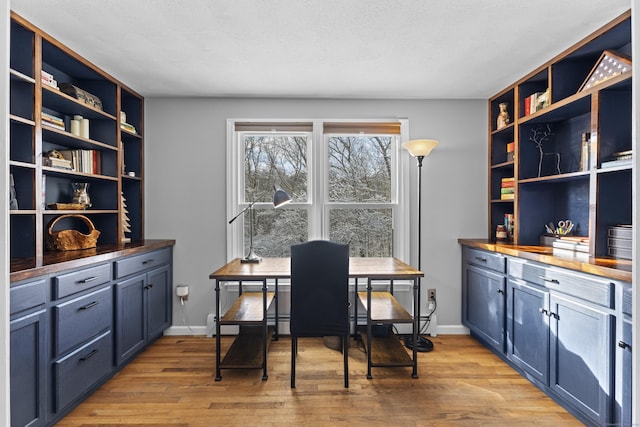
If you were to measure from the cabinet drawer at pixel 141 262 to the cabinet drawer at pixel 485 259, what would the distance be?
2.84 metres

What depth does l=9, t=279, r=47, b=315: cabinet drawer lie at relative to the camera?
1.63 meters

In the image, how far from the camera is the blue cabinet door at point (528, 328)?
7.33 feet

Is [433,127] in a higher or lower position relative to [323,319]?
higher

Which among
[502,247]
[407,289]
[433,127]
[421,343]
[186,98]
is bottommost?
[421,343]

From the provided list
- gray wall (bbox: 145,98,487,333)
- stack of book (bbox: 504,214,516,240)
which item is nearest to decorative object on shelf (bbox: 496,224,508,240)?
stack of book (bbox: 504,214,516,240)

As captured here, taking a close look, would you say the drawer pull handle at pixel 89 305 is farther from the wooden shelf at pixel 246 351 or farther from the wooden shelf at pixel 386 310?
the wooden shelf at pixel 386 310

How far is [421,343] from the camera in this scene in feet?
10.0

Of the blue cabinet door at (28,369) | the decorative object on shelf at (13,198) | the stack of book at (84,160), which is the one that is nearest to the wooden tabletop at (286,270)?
the blue cabinet door at (28,369)

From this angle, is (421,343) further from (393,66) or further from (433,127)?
(393,66)

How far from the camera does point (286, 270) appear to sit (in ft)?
8.55

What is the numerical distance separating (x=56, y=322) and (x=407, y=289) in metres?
2.74

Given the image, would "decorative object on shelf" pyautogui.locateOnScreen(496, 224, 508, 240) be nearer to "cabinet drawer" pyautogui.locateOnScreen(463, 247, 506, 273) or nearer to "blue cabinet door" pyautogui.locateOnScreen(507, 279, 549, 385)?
"cabinet drawer" pyautogui.locateOnScreen(463, 247, 506, 273)

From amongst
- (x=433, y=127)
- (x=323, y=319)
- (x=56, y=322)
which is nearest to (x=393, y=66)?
(x=433, y=127)

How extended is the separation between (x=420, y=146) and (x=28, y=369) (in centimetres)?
302
